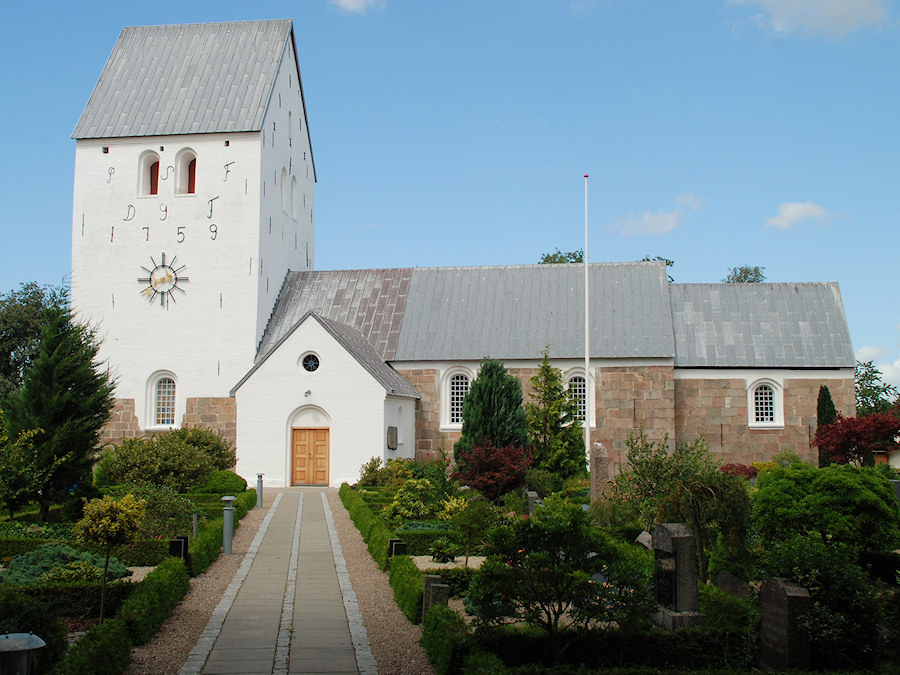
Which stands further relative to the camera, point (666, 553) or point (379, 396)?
point (379, 396)

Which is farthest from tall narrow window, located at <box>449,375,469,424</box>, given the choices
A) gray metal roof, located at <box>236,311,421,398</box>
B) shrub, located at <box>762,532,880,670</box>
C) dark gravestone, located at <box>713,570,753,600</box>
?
shrub, located at <box>762,532,880,670</box>

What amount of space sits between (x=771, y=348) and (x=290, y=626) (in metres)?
20.4

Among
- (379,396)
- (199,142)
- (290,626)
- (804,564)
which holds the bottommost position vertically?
(290,626)

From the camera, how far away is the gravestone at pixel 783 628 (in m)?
7.72

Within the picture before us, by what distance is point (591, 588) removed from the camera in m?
7.25

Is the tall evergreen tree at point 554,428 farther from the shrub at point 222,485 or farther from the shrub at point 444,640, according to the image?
the shrub at point 444,640

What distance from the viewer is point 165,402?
26.0 meters

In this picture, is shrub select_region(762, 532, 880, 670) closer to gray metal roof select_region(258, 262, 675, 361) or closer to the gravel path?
the gravel path

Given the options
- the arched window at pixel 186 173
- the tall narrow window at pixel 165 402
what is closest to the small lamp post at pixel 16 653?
the tall narrow window at pixel 165 402

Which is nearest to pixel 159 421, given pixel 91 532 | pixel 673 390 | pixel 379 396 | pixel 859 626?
pixel 379 396

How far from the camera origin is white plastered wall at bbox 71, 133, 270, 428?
2566 centimetres

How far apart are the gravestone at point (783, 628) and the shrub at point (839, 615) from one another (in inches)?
4.4

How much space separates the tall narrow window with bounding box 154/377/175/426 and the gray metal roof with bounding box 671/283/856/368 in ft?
50.7

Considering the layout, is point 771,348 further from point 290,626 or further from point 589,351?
point 290,626
